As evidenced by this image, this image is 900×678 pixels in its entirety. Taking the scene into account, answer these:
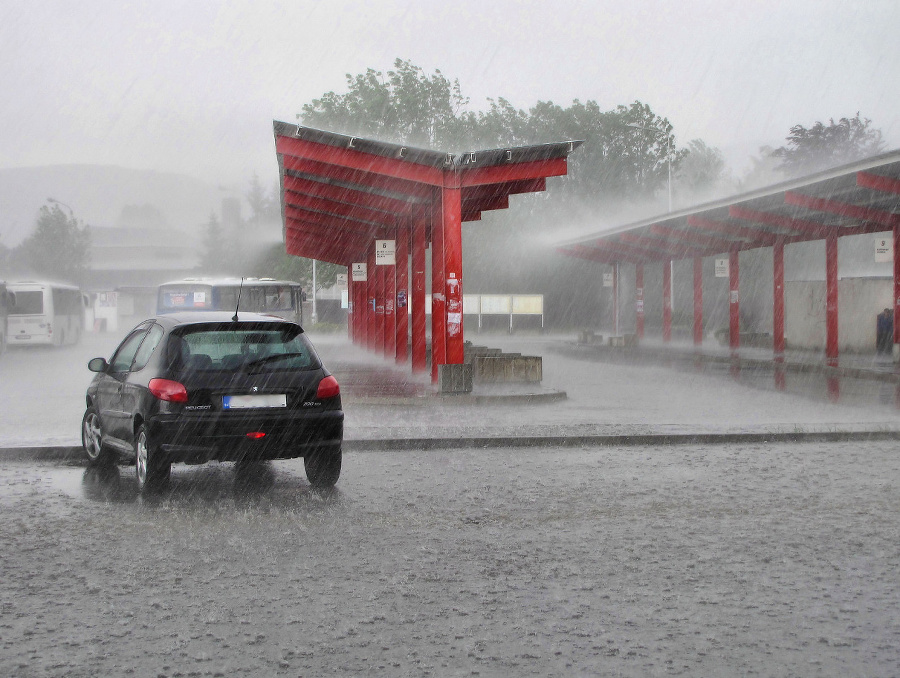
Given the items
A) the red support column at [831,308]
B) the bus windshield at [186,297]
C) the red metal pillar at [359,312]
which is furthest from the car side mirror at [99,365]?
the red metal pillar at [359,312]

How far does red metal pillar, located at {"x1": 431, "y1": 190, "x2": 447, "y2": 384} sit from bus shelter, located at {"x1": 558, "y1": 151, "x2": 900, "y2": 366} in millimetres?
8477

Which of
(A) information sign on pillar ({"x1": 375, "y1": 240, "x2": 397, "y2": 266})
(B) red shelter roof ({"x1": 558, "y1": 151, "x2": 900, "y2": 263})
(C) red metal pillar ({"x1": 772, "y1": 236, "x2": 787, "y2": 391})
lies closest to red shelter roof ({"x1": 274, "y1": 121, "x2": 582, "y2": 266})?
(A) information sign on pillar ({"x1": 375, "y1": 240, "x2": 397, "y2": 266})

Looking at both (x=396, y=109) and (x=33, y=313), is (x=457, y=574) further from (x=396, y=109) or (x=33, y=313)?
(x=396, y=109)

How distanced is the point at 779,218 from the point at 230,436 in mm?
23701

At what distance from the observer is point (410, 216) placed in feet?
80.3

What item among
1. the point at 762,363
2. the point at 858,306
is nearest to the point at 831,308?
the point at 762,363

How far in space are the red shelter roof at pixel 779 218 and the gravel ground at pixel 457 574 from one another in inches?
536

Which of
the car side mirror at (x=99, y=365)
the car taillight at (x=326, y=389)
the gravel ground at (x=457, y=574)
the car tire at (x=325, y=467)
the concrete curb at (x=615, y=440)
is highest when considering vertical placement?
the car side mirror at (x=99, y=365)

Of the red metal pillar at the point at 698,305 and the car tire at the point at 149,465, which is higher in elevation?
the red metal pillar at the point at 698,305

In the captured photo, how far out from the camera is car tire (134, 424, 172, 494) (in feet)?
26.5

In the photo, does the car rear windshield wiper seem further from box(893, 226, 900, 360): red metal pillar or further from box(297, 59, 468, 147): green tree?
box(297, 59, 468, 147): green tree

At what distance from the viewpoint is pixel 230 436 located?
8016 millimetres

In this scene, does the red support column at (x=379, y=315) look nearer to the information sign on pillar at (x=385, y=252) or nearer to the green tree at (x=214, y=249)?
the information sign on pillar at (x=385, y=252)

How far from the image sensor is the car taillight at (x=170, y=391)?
8.02 m
